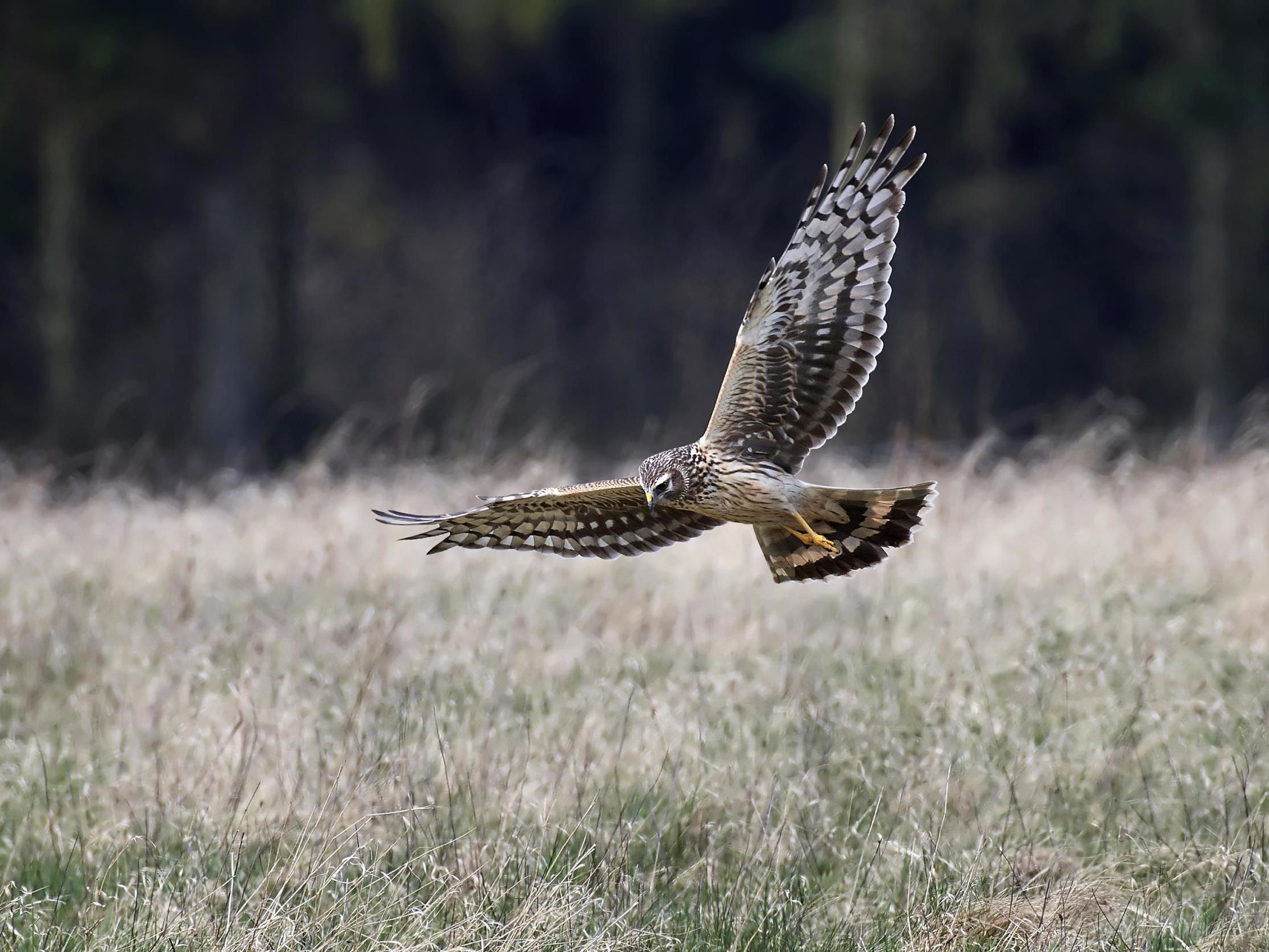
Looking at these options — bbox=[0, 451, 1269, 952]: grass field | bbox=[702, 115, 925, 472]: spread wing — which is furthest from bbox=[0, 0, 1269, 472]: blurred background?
bbox=[702, 115, 925, 472]: spread wing

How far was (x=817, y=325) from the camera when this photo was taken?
5215mm

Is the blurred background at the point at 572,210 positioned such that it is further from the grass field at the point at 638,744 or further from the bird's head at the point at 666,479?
the bird's head at the point at 666,479

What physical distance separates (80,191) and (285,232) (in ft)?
6.82

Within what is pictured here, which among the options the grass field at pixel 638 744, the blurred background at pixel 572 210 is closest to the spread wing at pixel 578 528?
the grass field at pixel 638 744

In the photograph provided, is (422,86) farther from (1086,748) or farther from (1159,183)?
(1086,748)

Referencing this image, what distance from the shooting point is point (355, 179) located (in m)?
19.5

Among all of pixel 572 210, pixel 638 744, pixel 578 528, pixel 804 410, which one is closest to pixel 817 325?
pixel 804 410

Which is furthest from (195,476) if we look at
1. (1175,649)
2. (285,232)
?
(1175,649)

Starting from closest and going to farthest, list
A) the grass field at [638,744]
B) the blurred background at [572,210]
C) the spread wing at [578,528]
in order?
1. the grass field at [638,744]
2. the spread wing at [578,528]
3. the blurred background at [572,210]

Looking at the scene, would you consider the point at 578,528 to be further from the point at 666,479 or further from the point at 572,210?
the point at 572,210

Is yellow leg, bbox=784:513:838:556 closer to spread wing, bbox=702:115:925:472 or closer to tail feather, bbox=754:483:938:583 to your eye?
tail feather, bbox=754:483:938:583

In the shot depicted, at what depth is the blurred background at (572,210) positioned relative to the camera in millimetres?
15906

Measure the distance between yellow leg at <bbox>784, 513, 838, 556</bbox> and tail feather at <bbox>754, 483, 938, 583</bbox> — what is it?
31 millimetres

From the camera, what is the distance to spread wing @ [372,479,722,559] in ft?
17.9
